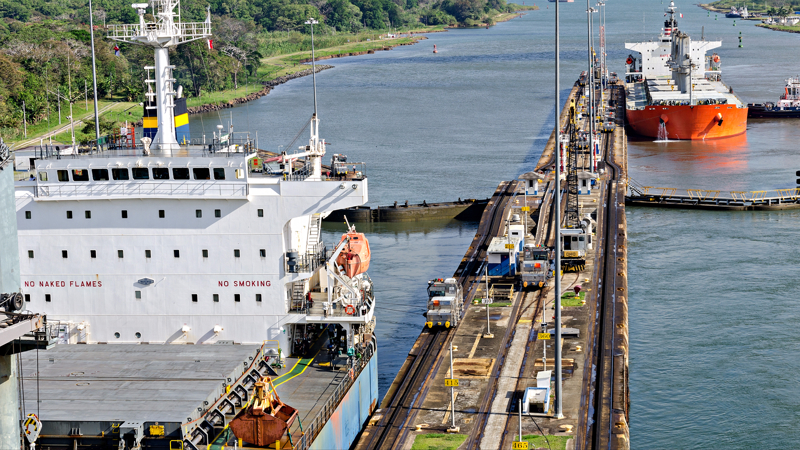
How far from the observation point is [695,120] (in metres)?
110

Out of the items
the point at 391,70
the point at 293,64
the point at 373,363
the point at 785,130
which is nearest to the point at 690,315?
the point at 373,363

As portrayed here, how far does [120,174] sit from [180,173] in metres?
2.16

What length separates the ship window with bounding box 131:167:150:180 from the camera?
112 feet

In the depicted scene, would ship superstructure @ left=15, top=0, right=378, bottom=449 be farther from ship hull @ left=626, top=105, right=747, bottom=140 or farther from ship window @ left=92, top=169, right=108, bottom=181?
ship hull @ left=626, top=105, right=747, bottom=140

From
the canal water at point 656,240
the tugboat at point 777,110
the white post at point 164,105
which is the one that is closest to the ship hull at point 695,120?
the canal water at point 656,240

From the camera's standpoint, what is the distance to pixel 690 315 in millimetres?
49688

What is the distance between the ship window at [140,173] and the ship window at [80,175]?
5.56 ft

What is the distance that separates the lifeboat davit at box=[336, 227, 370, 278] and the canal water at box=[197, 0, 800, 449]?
789 centimetres

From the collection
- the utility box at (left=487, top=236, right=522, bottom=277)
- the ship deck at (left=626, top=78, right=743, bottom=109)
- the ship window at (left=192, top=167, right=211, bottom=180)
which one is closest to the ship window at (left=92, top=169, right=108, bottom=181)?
the ship window at (left=192, top=167, right=211, bottom=180)

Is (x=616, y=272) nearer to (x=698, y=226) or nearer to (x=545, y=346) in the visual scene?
(x=545, y=346)

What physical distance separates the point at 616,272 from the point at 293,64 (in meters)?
152

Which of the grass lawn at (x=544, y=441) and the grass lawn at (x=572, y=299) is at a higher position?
the grass lawn at (x=572, y=299)

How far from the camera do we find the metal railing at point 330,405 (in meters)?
28.5

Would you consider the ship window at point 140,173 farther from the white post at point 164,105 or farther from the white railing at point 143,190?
the white post at point 164,105
